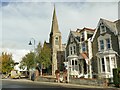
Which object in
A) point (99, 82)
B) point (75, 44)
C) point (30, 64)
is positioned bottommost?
point (99, 82)

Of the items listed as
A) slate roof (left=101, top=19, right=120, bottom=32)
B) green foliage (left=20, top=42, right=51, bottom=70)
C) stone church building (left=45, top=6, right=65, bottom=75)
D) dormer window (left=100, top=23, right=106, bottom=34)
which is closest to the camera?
slate roof (left=101, top=19, right=120, bottom=32)

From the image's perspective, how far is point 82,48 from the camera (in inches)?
1441

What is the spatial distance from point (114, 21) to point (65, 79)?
13.1 meters

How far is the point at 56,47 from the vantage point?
58875 mm

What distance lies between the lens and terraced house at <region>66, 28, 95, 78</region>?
34094 mm

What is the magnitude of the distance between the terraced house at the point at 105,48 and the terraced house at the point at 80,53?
1.10 meters

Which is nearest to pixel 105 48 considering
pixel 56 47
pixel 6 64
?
pixel 56 47

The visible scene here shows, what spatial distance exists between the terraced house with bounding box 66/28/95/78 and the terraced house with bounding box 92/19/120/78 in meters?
1.10

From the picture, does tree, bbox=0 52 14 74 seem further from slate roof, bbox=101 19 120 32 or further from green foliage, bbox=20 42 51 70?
slate roof, bbox=101 19 120 32

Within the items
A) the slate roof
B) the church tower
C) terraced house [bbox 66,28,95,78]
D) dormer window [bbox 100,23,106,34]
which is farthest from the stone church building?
the slate roof

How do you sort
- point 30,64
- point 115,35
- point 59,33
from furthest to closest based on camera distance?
point 59,33 < point 30,64 < point 115,35

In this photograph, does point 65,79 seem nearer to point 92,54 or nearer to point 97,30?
point 92,54

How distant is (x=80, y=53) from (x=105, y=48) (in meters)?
5.94

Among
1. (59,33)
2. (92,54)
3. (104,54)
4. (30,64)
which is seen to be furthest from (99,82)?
(59,33)
